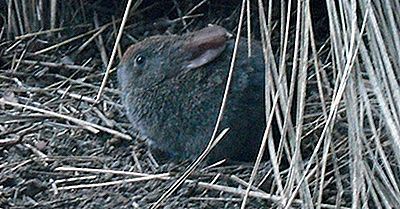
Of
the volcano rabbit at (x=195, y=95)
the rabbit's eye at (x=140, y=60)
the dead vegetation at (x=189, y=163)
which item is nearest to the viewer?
the dead vegetation at (x=189, y=163)

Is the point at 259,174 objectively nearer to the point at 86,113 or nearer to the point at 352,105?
the point at 352,105

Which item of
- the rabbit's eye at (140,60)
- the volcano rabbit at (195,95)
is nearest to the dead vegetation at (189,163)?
the volcano rabbit at (195,95)

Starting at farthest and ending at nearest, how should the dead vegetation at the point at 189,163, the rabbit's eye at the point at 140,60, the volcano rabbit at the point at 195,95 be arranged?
the rabbit's eye at the point at 140,60, the volcano rabbit at the point at 195,95, the dead vegetation at the point at 189,163

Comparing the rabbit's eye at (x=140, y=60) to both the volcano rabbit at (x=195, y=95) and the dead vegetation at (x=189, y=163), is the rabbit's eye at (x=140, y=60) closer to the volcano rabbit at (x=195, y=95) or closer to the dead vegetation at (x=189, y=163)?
the volcano rabbit at (x=195, y=95)

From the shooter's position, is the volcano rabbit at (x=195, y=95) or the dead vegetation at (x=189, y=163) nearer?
the dead vegetation at (x=189, y=163)

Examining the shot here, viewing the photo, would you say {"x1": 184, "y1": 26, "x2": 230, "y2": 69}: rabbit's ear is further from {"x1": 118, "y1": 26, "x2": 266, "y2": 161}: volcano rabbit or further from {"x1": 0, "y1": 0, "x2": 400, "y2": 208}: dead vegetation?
{"x1": 0, "y1": 0, "x2": 400, "y2": 208}: dead vegetation

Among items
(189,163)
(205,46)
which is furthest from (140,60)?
(189,163)

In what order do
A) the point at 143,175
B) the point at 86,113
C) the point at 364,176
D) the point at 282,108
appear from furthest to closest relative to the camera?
the point at 86,113 → the point at 143,175 → the point at 282,108 → the point at 364,176

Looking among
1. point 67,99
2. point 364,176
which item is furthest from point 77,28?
point 364,176
